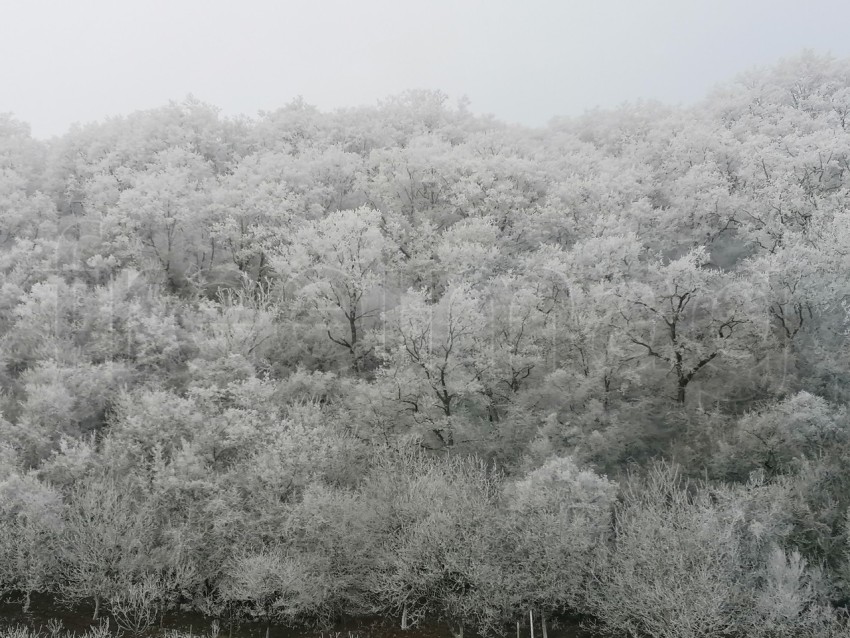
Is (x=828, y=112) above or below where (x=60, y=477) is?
above

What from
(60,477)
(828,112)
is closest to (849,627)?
(60,477)

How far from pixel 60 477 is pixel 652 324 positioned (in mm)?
35455

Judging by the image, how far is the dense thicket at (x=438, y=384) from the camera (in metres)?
26.4

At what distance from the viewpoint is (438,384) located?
36594 millimetres

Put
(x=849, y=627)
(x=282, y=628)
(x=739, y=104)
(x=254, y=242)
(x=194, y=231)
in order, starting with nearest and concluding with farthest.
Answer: (x=849, y=627) → (x=282, y=628) → (x=254, y=242) → (x=194, y=231) → (x=739, y=104)

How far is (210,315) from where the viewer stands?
132ft

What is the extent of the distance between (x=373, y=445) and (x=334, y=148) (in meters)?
34.0

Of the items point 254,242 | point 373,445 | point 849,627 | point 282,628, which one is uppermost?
point 254,242

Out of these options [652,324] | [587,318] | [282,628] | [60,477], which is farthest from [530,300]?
[60,477]

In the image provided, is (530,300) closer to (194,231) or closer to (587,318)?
(587,318)

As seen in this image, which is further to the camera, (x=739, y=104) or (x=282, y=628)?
(x=739, y=104)

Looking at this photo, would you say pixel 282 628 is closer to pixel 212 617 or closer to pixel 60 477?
pixel 212 617

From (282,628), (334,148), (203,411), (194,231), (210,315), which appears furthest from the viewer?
(334,148)

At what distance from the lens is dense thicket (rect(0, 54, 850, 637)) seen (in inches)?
1039
